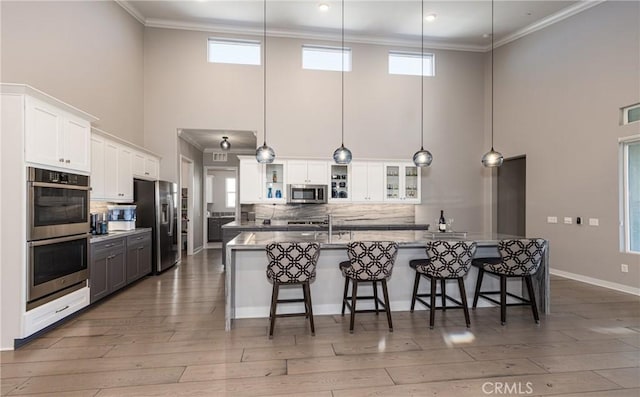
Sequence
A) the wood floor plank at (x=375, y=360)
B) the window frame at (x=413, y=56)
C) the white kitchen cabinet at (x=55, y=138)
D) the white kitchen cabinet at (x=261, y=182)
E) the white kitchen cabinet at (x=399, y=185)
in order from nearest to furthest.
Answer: the wood floor plank at (x=375, y=360)
the white kitchen cabinet at (x=55, y=138)
the white kitchen cabinet at (x=261, y=182)
the white kitchen cabinet at (x=399, y=185)
the window frame at (x=413, y=56)

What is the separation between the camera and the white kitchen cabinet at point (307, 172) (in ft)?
20.7

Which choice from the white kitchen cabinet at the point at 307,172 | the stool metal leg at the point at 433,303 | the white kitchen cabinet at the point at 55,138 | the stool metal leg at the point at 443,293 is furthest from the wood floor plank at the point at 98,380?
the white kitchen cabinet at the point at 307,172

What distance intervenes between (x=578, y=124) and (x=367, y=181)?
365 centimetres

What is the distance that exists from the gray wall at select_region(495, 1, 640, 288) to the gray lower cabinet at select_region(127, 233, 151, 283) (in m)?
6.99

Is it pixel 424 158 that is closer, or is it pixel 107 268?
pixel 107 268

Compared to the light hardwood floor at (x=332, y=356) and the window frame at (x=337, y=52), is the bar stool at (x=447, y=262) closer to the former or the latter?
the light hardwood floor at (x=332, y=356)

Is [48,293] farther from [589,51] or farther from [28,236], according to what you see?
[589,51]

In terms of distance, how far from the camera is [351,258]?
10.2 feet

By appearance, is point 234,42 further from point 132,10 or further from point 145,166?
point 145,166

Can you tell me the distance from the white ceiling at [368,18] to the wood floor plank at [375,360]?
17.1ft

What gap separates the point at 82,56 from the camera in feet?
14.7

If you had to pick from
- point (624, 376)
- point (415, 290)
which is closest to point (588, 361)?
point (624, 376)

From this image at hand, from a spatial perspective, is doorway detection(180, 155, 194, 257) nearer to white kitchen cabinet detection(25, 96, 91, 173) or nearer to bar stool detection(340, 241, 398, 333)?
white kitchen cabinet detection(25, 96, 91, 173)

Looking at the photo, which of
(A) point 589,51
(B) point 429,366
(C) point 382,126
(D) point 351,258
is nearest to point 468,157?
(C) point 382,126
